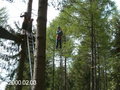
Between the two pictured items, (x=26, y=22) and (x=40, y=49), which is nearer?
(x=40, y=49)

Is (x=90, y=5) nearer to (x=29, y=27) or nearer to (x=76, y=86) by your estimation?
(x=29, y=27)

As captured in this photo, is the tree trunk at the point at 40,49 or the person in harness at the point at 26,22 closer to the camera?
the tree trunk at the point at 40,49

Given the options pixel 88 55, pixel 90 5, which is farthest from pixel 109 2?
pixel 88 55

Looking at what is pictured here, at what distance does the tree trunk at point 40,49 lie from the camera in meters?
3.28

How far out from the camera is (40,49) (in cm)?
338

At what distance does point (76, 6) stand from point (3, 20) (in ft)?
22.7

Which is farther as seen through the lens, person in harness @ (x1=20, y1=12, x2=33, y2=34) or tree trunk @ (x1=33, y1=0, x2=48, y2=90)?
person in harness @ (x1=20, y1=12, x2=33, y2=34)

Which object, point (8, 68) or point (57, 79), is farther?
point (57, 79)

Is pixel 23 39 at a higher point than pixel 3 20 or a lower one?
lower

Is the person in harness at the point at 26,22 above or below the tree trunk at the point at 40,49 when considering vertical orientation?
above

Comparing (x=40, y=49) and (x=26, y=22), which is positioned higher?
(x=26, y=22)

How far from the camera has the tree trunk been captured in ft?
10.8

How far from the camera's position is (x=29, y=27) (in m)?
8.98

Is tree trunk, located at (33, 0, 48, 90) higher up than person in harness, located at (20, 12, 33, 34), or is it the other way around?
person in harness, located at (20, 12, 33, 34)
